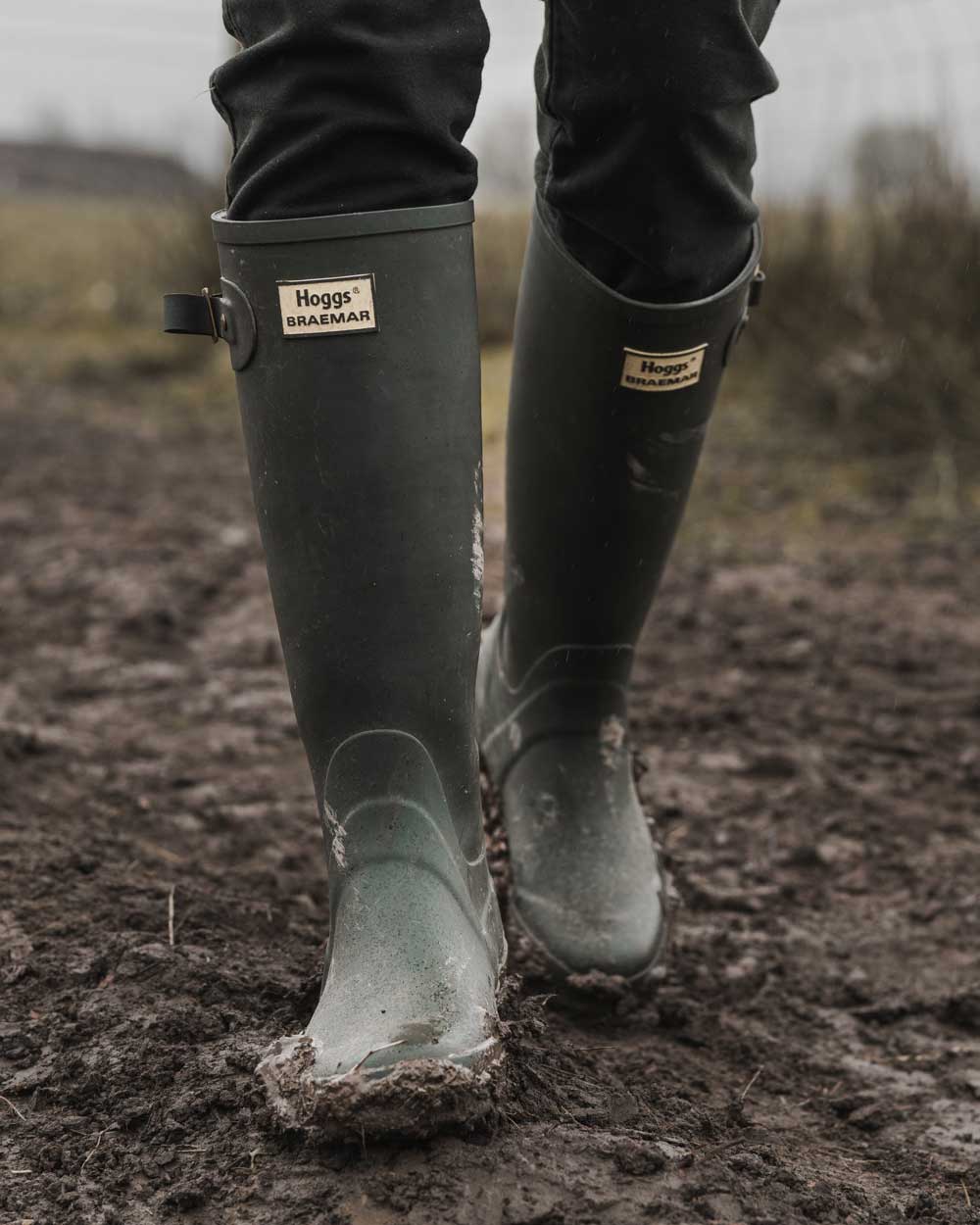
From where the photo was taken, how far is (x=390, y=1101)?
905 millimetres

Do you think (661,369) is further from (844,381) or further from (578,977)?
(844,381)

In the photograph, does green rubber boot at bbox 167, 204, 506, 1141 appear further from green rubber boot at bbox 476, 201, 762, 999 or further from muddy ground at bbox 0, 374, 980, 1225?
green rubber boot at bbox 476, 201, 762, 999

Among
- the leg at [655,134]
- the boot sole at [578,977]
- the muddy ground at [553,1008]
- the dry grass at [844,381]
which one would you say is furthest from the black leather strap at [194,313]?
the dry grass at [844,381]

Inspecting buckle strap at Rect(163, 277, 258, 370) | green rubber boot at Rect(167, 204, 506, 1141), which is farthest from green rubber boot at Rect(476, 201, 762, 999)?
buckle strap at Rect(163, 277, 258, 370)

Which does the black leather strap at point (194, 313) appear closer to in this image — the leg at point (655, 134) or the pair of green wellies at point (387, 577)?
the pair of green wellies at point (387, 577)

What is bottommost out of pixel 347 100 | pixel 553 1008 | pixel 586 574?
pixel 553 1008

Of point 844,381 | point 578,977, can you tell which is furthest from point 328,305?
point 844,381

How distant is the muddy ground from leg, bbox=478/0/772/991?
161 millimetres

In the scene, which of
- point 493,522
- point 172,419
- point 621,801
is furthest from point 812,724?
point 172,419

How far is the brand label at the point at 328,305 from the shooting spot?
0.99 meters

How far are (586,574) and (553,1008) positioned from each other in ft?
1.41

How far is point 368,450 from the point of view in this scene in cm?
101

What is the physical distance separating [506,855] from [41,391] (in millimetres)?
4067

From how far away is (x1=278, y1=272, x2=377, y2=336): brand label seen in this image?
987mm
